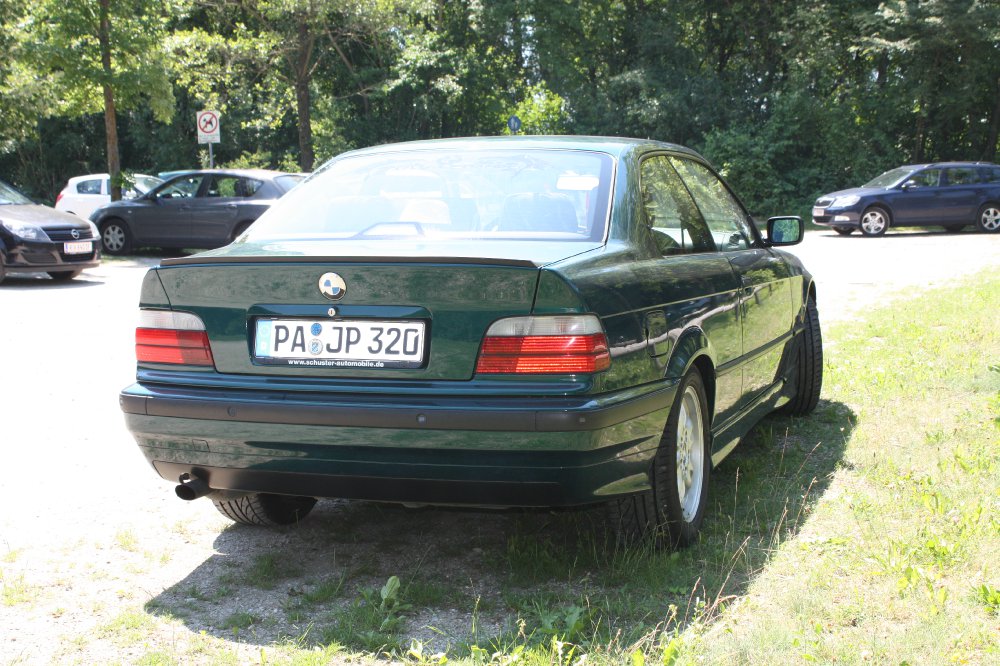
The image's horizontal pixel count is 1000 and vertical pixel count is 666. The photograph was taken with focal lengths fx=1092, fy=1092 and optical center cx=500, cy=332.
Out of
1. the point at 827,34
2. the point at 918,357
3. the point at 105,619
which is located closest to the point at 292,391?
the point at 105,619

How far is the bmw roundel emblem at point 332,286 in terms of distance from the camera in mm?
3451

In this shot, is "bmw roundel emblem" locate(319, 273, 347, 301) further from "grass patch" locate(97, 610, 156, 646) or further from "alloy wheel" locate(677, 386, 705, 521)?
"alloy wheel" locate(677, 386, 705, 521)

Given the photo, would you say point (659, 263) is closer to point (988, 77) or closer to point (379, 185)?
point (379, 185)

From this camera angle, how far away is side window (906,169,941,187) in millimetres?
23219

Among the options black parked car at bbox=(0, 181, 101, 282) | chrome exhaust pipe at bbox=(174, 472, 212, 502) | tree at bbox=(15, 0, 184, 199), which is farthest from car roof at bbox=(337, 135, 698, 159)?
tree at bbox=(15, 0, 184, 199)

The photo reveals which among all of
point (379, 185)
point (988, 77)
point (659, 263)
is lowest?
point (659, 263)

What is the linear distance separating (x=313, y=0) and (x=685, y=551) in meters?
25.7

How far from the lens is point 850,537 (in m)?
4.00

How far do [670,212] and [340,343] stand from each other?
5.40 feet

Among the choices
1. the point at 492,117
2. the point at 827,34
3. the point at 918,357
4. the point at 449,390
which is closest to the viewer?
the point at 449,390

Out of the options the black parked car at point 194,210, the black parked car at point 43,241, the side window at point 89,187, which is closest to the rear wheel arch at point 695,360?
the black parked car at point 43,241

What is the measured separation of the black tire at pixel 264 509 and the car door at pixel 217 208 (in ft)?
47.8

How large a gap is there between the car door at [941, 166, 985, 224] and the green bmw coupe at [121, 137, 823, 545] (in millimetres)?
20718

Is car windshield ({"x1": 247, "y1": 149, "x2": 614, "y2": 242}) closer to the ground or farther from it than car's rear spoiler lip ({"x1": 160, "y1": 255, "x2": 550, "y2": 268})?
farther from it
